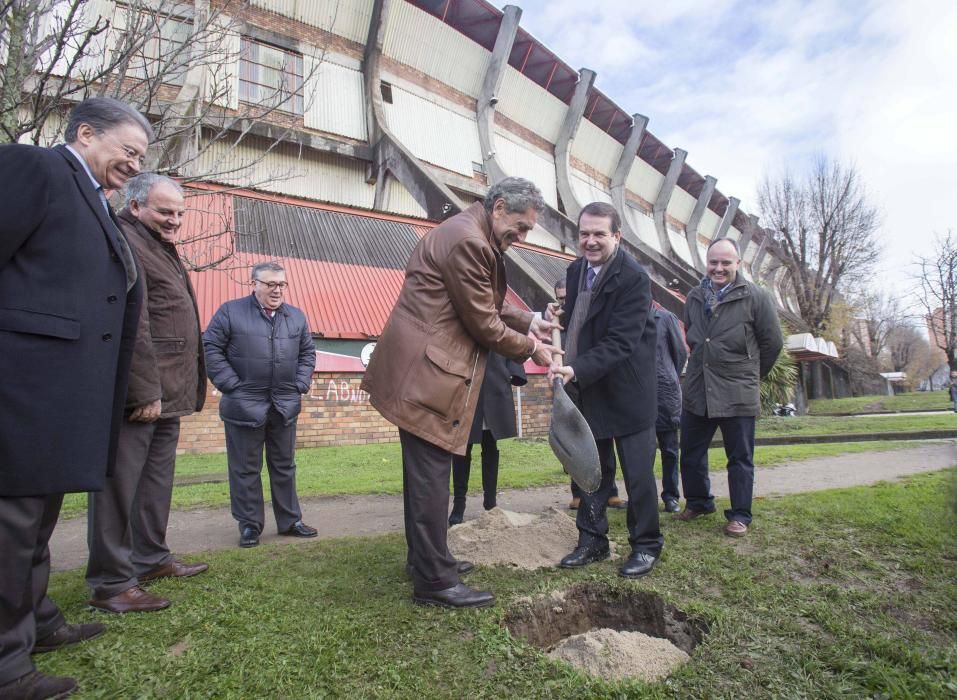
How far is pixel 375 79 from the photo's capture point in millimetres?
18062

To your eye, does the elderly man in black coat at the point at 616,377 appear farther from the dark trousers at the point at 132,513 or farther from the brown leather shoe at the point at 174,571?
the dark trousers at the point at 132,513

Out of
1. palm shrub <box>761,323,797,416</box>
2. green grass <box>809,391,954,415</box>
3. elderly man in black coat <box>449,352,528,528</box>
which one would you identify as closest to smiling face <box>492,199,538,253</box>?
elderly man in black coat <box>449,352,528,528</box>

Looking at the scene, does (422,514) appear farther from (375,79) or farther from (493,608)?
(375,79)

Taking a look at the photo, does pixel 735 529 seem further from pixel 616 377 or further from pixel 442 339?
pixel 442 339

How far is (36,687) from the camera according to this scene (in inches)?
73.8

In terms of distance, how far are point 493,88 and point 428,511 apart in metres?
21.3

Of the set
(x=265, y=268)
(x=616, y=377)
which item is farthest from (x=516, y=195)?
(x=265, y=268)

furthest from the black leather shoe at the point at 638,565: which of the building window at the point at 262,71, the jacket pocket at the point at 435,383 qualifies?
the building window at the point at 262,71

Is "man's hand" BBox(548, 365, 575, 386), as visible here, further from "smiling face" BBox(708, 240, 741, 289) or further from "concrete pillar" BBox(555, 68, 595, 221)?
"concrete pillar" BBox(555, 68, 595, 221)

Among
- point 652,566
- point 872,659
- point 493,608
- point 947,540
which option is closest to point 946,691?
point 872,659

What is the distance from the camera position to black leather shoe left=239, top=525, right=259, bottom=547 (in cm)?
413

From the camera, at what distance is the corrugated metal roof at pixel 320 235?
11.8 meters

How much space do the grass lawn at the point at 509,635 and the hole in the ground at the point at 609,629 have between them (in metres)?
0.07

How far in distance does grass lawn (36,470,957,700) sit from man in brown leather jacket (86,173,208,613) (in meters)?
0.19
